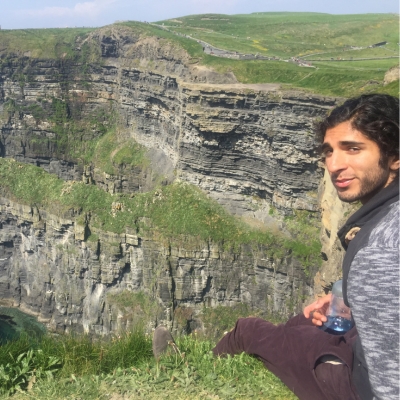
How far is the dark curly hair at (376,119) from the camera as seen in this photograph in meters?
3.82

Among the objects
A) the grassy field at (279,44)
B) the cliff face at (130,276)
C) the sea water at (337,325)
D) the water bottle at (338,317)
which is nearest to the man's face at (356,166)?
the water bottle at (338,317)

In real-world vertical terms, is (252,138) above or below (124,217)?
above

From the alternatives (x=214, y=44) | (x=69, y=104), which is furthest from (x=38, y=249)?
(x=214, y=44)

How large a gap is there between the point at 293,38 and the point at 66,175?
3370 centimetres

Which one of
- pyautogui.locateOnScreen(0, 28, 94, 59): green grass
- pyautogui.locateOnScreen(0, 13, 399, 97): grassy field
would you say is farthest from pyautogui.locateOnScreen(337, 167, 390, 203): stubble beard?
pyautogui.locateOnScreen(0, 28, 94, 59): green grass

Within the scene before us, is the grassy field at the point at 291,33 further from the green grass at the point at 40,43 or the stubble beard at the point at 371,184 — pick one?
the stubble beard at the point at 371,184

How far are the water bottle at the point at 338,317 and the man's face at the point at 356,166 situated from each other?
8.08 ft

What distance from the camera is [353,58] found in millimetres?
→ 47094

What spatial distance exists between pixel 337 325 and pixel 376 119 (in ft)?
10.8

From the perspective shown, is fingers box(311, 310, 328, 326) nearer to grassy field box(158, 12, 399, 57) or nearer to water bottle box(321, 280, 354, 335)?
water bottle box(321, 280, 354, 335)

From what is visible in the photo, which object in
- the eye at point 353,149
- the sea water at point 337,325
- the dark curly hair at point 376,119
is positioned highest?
the dark curly hair at point 376,119

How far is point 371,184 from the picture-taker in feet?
12.7

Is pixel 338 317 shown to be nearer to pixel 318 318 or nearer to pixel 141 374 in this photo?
pixel 318 318

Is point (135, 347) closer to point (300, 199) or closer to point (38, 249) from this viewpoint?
point (300, 199)
